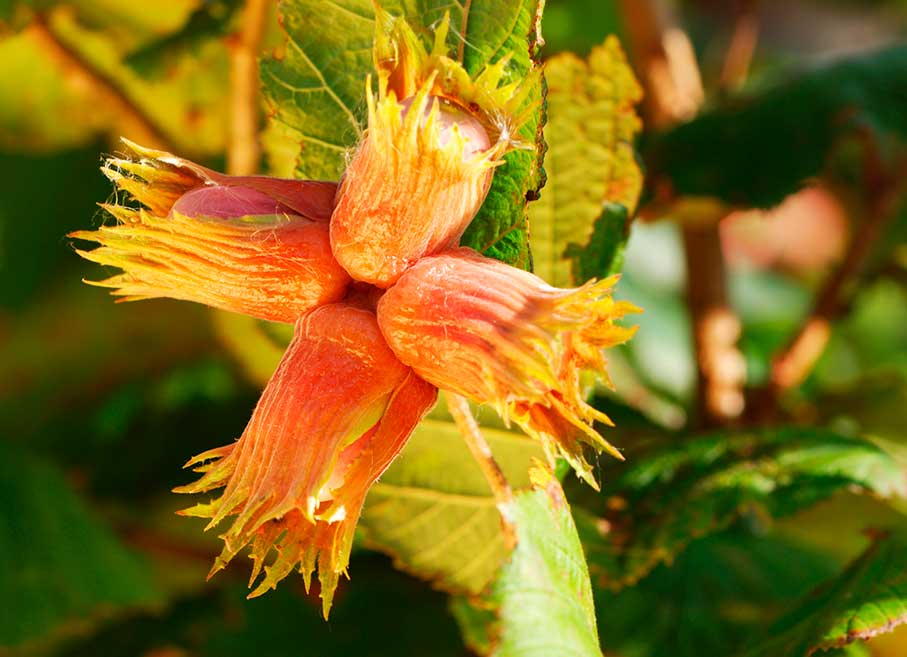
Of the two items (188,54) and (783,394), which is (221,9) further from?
Result: (783,394)

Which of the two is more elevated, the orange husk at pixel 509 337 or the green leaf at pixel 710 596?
the orange husk at pixel 509 337

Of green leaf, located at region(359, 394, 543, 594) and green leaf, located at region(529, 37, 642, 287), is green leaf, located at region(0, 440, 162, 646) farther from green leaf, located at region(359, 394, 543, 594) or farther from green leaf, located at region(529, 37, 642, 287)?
green leaf, located at region(529, 37, 642, 287)

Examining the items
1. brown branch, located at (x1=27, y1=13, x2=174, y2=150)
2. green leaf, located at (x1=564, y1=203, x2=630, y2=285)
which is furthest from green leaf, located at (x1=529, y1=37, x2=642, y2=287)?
brown branch, located at (x1=27, y1=13, x2=174, y2=150)

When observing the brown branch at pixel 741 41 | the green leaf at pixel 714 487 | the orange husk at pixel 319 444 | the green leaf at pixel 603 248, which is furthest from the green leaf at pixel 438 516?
the brown branch at pixel 741 41

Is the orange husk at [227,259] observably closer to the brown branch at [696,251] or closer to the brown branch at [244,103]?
the brown branch at [244,103]

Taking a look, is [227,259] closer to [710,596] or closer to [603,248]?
[603,248]
